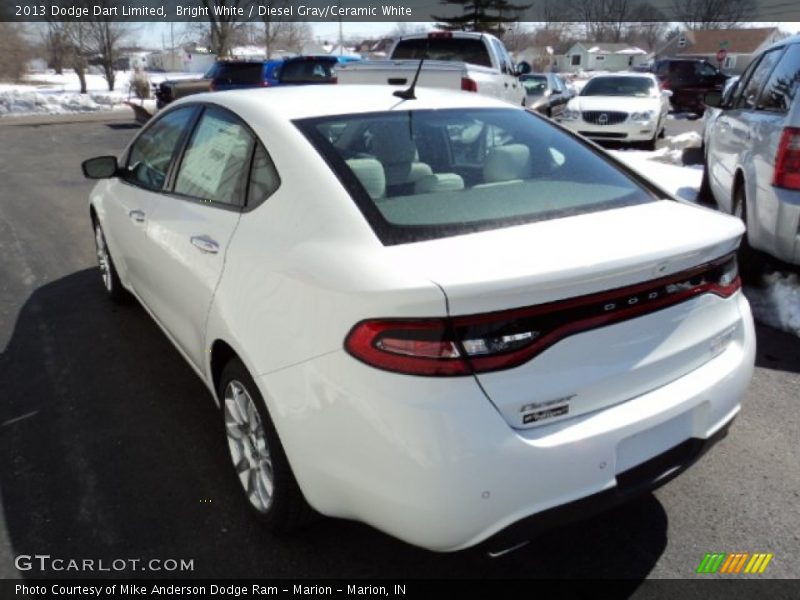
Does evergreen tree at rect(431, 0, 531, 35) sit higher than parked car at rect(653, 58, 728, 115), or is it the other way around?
evergreen tree at rect(431, 0, 531, 35)

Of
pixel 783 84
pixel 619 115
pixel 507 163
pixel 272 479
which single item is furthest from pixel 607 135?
pixel 272 479

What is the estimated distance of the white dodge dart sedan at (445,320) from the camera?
5.74 feet

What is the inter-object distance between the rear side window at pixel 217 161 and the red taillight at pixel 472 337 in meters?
1.05

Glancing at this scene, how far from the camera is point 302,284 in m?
2.02

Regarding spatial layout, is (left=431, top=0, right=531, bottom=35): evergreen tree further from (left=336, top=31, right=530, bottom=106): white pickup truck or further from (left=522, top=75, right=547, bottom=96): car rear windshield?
(left=336, top=31, right=530, bottom=106): white pickup truck

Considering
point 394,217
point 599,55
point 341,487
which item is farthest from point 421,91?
point 599,55

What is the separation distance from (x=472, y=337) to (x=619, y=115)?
11299 millimetres

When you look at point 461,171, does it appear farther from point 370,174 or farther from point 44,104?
point 44,104

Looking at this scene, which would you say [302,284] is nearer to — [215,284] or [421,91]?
[215,284]

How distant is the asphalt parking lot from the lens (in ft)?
7.66

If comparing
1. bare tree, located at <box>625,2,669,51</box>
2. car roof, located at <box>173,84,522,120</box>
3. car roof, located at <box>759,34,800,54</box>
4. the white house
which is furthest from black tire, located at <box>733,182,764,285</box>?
bare tree, located at <box>625,2,669,51</box>

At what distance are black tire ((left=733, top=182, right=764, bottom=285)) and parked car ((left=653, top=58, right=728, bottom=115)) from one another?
1789 centimetres

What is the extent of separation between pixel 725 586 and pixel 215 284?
6.93ft

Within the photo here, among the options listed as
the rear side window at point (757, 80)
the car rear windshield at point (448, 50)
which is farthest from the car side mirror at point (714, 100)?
the car rear windshield at point (448, 50)
